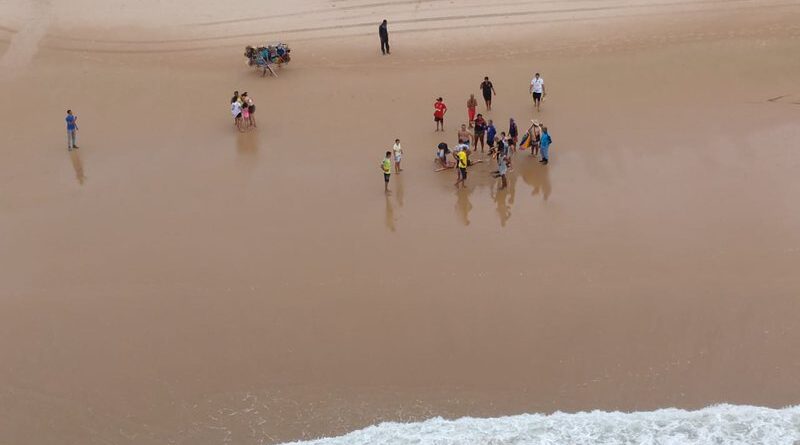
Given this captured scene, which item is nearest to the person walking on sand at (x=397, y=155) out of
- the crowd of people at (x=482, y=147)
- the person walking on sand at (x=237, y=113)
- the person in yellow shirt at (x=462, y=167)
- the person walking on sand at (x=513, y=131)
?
the crowd of people at (x=482, y=147)

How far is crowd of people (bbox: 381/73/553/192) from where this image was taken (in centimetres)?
1795

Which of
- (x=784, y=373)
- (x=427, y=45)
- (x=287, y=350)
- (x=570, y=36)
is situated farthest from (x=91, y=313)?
(x=570, y=36)

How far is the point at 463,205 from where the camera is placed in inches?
685

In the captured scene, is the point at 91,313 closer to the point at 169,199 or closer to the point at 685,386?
the point at 169,199

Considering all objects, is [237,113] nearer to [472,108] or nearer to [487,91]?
[472,108]

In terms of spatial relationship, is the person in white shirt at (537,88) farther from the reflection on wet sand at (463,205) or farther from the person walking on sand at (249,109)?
the person walking on sand at (249,109)

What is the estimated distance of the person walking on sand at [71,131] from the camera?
1995 cm

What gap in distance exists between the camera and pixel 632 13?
25.1 m

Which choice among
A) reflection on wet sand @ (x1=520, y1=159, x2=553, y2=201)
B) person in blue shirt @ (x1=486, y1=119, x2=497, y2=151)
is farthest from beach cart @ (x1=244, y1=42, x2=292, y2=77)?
reflection on wet sand @ (x1=520, y1=159, x2=553, y2=201)

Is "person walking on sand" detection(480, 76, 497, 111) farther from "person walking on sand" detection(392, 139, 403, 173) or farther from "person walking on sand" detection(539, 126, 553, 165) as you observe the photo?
"person walking on sand" detection(392, 139, 403, 173)

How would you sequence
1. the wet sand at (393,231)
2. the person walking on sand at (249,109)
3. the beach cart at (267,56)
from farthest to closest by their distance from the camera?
the beach cart at (267,56), the person walking on sand at (249,109), the wet sand at (393,231)

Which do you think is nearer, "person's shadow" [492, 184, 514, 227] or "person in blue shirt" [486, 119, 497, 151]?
"person's shadow" [492, 184, 514, 227]

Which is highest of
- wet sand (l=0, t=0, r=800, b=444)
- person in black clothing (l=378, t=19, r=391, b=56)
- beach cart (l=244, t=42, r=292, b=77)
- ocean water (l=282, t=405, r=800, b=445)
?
person in black clothing (l=378, t=19, r=391, b=56)

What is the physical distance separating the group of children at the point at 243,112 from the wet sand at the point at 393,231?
12.6 inches
